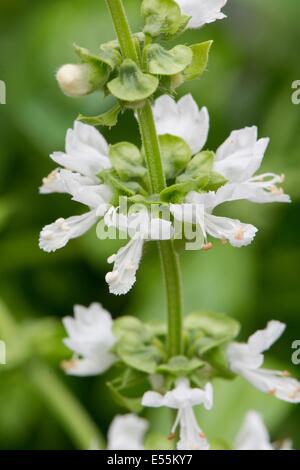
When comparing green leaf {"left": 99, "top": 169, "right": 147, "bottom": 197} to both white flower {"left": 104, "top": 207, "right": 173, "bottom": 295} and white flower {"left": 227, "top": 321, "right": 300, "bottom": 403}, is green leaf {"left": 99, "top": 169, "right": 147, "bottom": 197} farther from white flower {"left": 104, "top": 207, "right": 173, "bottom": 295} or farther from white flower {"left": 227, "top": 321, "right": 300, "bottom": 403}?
white flower {"left": 227, "top": 321, "right": 300, "bottom": 403}

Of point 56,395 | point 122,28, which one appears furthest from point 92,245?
point 122,28

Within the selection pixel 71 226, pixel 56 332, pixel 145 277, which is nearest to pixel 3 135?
pixel 145 277

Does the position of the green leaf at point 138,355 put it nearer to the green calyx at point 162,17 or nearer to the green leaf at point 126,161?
the green leaf at point 126,161

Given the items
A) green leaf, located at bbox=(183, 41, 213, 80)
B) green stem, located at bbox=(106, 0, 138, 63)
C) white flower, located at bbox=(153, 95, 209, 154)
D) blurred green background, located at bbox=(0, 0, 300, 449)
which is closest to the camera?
green stem, located at bbox=(106, 0, 138, 63)

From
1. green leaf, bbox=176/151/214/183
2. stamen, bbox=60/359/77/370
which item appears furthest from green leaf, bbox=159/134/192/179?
stamen, bbox=60/359/77/370

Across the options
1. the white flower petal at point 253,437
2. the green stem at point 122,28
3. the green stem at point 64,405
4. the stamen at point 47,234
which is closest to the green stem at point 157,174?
the green stem at point 122,28
